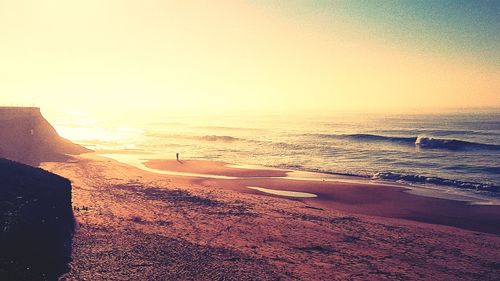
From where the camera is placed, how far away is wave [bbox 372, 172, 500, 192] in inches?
1033

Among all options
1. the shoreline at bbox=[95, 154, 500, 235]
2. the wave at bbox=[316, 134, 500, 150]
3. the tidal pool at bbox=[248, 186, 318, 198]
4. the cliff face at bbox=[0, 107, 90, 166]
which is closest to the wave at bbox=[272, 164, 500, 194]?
the shoreline at bbox=[95, 154, 500, 235]

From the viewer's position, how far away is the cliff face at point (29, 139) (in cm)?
3367

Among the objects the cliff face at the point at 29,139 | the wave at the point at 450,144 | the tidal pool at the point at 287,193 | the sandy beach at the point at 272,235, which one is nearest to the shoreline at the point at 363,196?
the sandy beach at the point at 272,235

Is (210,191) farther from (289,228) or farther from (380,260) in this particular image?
(380,260)

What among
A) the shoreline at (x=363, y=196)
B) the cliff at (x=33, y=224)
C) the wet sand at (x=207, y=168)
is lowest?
the shoreline at (x=363, y=196)

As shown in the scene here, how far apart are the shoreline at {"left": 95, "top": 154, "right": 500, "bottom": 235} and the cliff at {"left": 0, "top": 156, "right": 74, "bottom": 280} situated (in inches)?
513

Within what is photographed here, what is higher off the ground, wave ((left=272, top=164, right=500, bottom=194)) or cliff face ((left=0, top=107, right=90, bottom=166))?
cliff face ((left=0, top=107, right=90, bottom=166))

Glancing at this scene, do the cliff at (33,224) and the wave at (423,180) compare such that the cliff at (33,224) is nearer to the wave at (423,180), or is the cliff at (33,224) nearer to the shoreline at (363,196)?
the shoreline at (363,196)

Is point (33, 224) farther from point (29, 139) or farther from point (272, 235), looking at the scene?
point (29, 139)

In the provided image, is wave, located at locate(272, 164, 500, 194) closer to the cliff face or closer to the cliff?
the cliff

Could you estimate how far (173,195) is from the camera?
71.3 feet

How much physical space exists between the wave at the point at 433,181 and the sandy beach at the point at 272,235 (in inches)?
228

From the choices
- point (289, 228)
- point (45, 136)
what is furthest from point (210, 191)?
point (45, 136)

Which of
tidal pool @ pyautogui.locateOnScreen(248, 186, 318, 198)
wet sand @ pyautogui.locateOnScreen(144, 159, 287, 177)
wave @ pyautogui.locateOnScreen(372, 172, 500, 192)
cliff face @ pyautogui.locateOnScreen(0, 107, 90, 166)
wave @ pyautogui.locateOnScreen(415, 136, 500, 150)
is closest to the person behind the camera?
tidal pool @ pyautogui.locateOnScreen(248, 186, 318, 198)
